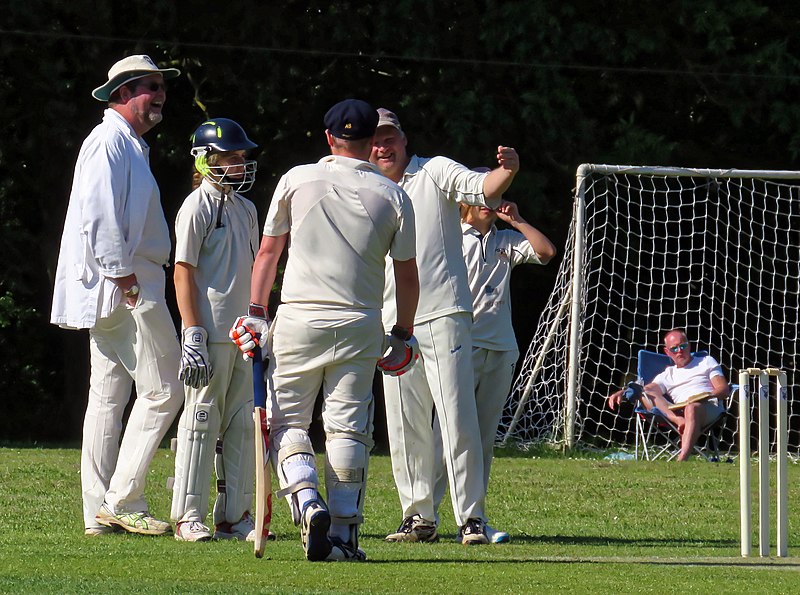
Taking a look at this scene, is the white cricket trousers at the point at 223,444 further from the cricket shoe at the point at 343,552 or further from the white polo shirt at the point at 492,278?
the white polo shirt at the point at 492,278

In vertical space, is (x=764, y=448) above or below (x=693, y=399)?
below

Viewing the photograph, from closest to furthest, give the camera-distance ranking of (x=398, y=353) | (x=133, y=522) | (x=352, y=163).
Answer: (x=352, y=163), (x=398, y=353), (x=133, y=522)

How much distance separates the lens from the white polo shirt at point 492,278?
28.1 feet

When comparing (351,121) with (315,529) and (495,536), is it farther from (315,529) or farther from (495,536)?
(495,536)

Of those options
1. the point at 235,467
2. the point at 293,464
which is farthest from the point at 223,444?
the point at 293,464

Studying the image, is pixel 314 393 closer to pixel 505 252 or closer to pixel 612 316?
pixel 505 252

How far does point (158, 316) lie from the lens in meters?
7.69

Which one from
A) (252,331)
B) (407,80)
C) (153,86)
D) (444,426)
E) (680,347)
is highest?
(407,80)

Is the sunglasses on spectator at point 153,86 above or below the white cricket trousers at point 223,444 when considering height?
above

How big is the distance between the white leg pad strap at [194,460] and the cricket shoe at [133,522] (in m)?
0.11

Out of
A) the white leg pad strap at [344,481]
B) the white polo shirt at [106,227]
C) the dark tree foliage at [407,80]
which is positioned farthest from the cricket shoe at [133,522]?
the dark tree foliage at [407,80]

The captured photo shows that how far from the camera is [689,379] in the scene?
1634 cm

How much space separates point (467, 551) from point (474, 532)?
0.51 m

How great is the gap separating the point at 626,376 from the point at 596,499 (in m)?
8.41
